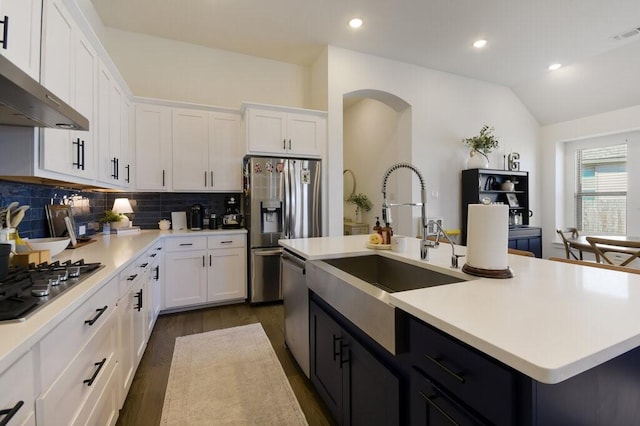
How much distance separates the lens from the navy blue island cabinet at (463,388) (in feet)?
2.11

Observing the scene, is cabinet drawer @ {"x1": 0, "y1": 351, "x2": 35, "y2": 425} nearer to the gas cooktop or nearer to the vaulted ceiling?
the gas cooktop

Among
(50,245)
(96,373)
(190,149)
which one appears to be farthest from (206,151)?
(96,373)

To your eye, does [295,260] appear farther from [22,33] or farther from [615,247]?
[615,247]

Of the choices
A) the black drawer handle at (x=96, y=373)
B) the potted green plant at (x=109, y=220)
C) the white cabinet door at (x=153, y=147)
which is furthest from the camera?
the white cabinet door at (x=153, y=147)

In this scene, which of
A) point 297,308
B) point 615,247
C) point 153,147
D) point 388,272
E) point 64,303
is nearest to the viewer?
point 64,303

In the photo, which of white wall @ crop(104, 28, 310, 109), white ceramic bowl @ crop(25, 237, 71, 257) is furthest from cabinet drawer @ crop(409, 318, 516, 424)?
white wall @ crop(104, 28, 310, 109)

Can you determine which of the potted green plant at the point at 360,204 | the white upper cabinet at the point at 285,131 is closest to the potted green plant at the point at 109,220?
the white upper cabinet at the point at 285,131

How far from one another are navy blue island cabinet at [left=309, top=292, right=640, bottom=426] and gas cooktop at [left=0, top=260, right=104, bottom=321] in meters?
1.18

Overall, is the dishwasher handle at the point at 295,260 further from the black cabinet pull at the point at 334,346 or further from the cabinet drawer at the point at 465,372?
the cabinet drawer at the point at 465,372

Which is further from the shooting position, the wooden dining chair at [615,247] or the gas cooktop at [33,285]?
the wooden dining chair at [615,247]

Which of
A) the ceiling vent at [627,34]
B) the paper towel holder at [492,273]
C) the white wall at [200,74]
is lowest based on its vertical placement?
the paper towel holder at [492,273]

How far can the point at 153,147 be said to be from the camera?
10.8 ft

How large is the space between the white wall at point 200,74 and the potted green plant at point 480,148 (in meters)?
2.65

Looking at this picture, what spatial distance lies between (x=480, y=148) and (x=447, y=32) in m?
1.82
